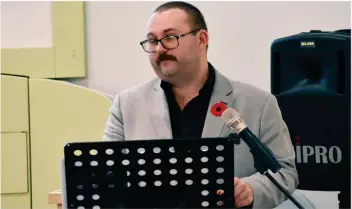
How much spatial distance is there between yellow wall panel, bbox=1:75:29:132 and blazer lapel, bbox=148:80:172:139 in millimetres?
1061

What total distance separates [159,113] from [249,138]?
671mm

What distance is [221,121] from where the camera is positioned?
6.00 feet

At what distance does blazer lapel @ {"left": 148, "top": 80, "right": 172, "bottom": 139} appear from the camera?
1.91m

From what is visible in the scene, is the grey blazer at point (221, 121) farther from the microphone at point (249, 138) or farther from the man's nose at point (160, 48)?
the microphone at point (249, 138)

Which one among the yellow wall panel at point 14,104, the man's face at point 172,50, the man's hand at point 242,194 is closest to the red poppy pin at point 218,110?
the man's hand at point 242,194

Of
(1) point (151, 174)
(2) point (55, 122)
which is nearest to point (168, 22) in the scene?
(1) point (151, 174)

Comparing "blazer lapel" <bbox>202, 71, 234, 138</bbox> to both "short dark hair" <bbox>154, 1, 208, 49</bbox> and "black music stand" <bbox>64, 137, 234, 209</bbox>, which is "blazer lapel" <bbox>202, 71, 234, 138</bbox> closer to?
"short dark hair" <bbox>154, 1, 208, 49</bbox>

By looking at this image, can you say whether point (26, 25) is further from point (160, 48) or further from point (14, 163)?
point (160, 48)

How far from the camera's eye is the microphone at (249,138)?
1.32m

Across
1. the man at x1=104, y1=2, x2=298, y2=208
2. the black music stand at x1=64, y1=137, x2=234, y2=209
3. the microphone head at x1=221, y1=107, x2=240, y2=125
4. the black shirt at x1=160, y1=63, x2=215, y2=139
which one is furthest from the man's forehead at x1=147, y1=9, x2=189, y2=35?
the black music stand at x1=64, y1=137, x2=234, y2=209

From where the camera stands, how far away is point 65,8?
2.95m

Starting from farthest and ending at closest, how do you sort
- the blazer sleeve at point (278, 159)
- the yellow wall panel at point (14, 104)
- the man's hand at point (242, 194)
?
the yellow wall panel at point (14, 104), the blazer sleeve at point (278, 159), the man's hand at point (242, 194)

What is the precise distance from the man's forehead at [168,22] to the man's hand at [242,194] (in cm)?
64

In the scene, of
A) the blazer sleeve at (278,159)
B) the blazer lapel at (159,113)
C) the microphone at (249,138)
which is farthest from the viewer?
the blazer lapel at (159,113)
